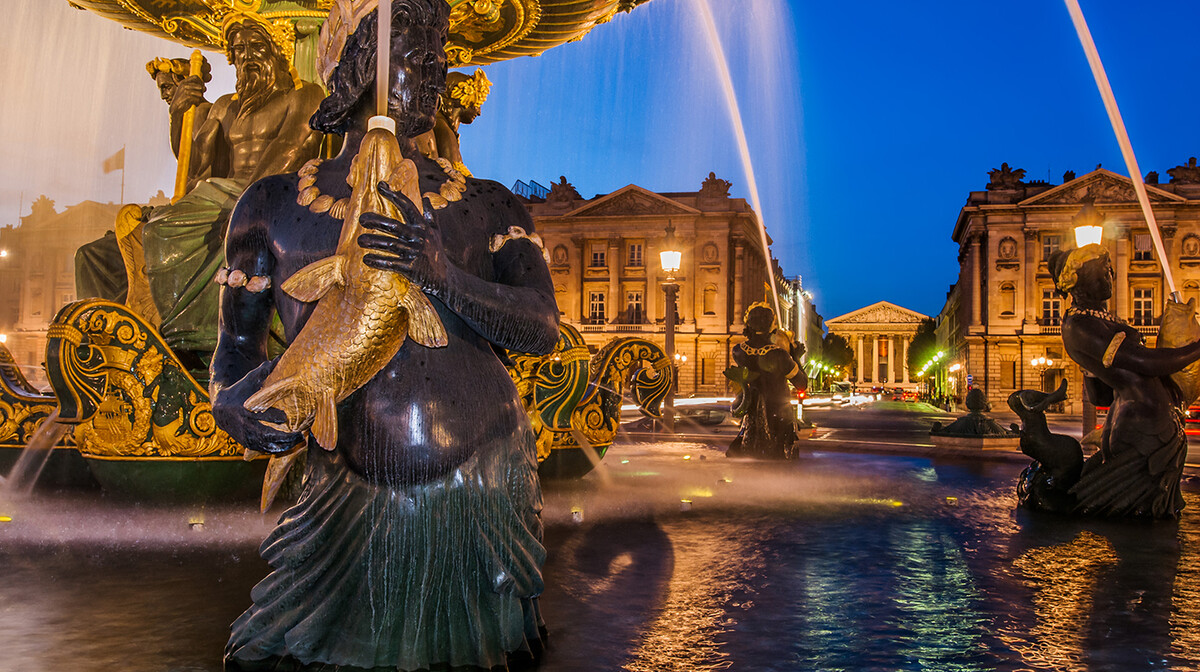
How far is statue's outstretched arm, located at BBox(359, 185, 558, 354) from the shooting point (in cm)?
185

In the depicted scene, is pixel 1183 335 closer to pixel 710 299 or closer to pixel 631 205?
pixel 710 299

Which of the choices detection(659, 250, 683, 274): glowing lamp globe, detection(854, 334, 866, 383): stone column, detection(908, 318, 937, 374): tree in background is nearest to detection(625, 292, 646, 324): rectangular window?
detection(908, 318, 937, 374): tree in background

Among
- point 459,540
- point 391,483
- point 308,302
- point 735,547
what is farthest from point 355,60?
point 735,547

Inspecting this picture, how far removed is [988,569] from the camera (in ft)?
12.0

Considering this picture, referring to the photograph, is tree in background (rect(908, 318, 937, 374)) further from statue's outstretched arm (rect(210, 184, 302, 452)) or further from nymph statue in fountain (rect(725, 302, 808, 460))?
statue's outstretched arm (rect(210, 184, 302, 452))

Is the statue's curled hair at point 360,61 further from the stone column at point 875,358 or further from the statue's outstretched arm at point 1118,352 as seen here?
the stone column at point 875,358

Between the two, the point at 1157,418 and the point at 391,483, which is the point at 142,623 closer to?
the point at 391,483

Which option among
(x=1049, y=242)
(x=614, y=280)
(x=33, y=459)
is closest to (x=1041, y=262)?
(x=1049, y=242)

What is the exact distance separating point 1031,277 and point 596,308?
105ft

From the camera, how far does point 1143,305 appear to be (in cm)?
6059

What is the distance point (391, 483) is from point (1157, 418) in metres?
4.99

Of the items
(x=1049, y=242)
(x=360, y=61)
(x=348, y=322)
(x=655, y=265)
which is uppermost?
(x=1049, y=242)

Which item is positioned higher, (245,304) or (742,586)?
(245,304)

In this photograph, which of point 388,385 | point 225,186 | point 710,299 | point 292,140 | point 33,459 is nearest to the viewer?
point 388,385
